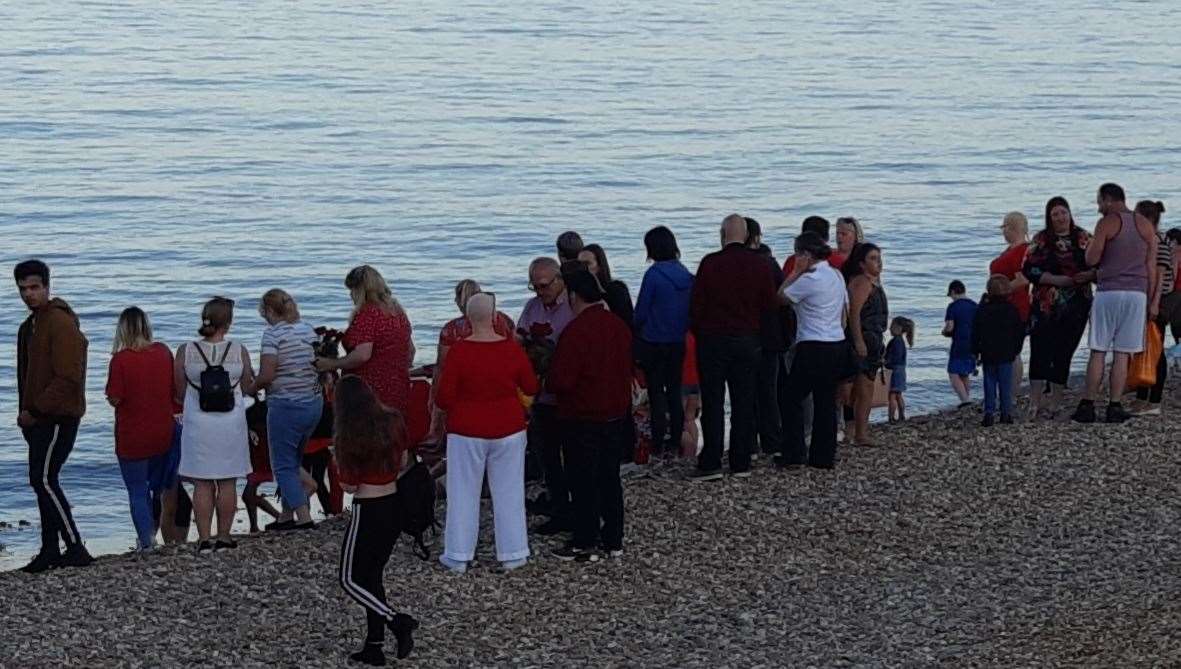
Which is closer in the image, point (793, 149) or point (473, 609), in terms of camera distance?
point (473, 609)

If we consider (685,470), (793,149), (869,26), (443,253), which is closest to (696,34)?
(869,26)

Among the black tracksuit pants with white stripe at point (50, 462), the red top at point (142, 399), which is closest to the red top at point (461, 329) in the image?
the red top at point (142, 399)

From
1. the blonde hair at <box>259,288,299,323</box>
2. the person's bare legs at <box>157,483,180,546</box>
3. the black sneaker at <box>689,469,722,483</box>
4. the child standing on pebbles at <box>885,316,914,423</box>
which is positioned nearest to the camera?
the blonde hair at <box>259,288,299,323</box>

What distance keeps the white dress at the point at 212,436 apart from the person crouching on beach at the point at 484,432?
148 cm

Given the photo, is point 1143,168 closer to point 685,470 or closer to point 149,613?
point 685,470

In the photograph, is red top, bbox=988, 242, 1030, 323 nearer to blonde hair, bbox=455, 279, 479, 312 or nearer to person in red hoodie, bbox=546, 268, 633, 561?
person in red hoodie, bbox=546, 268, 633, 561

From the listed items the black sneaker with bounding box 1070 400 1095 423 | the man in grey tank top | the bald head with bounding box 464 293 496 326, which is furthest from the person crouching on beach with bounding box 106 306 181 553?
the black sneaker with bounding box 1070 400 1095 423

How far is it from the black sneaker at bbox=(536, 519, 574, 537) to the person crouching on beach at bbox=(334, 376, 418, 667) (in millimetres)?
2390

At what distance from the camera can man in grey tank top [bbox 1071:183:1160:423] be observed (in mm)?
13336

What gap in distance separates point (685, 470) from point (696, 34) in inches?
2637

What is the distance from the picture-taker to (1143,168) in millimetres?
41688

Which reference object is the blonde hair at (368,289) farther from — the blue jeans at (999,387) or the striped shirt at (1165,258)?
the striped shirt at (1165,258)

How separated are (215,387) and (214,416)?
0.25 meters

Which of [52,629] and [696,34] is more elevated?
[696,34]
